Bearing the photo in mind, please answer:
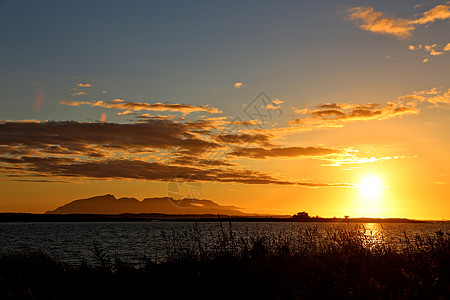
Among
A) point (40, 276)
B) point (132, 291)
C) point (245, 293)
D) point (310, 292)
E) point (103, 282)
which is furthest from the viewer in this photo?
point (40, 276)

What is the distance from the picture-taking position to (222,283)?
30.2ft

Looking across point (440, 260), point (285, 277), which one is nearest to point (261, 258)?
point (285, 277)

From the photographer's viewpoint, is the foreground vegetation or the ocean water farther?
the ocean water

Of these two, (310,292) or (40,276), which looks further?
(40,276)

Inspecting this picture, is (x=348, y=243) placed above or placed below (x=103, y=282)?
above

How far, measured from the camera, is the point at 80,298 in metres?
9.56

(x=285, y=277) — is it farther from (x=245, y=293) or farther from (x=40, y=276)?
(x=40, y=276)

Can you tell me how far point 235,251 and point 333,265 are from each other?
3855 millimetres

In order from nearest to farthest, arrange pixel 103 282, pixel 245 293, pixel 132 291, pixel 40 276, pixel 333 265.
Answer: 1. pixel 245 293
2. pixel 132 291
3. pixel 103 282
4. pixel 333 265
5. pixel 40 276

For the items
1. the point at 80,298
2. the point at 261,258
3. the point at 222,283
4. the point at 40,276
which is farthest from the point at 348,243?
the point at 40,276

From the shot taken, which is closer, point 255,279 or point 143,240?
point 255,279

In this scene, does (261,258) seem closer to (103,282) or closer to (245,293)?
(245,293)

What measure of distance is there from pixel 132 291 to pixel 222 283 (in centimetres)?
212

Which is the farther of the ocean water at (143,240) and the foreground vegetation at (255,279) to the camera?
the ocean water at (143,240)
